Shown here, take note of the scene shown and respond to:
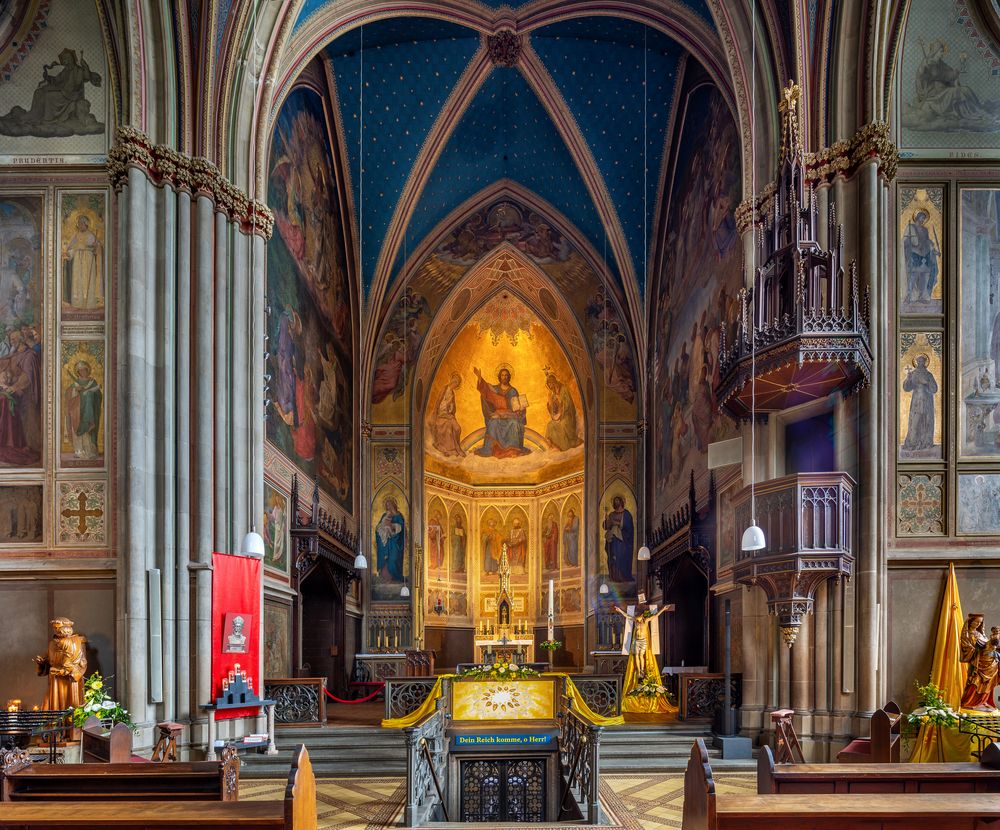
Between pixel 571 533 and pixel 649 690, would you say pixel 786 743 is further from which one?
pixel 571 533

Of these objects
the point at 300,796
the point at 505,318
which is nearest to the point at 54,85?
the point at 300,796

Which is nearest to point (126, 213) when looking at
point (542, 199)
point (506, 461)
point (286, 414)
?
point (286, 414)

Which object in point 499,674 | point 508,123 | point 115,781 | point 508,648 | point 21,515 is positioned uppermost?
point 508,123

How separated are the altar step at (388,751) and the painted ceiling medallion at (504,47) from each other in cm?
1366

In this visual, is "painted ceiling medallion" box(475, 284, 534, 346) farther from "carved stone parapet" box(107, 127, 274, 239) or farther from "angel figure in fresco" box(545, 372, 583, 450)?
"carved stone parapet" box(107, 127, 274, 239)

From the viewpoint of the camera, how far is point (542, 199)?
25734mm

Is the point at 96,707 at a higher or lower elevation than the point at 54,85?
lower

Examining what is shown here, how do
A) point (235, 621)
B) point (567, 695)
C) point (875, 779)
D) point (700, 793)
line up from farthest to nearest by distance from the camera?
point (235, 621)
point (567, 695)
point (875, 779)
point (700, 793)

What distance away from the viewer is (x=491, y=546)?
32031mm

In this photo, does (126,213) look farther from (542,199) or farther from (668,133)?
(542,199)

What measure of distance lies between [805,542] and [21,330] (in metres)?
10.1

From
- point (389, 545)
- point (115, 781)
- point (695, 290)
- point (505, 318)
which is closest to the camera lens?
point (115, 781)

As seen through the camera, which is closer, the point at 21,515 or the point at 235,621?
the point at 21,515

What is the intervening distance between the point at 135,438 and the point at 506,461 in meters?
20.6
